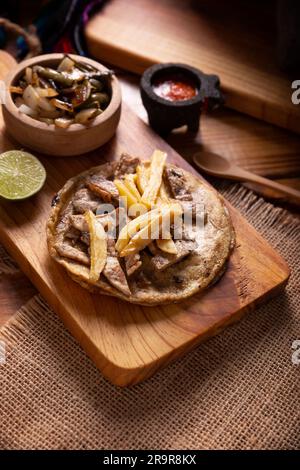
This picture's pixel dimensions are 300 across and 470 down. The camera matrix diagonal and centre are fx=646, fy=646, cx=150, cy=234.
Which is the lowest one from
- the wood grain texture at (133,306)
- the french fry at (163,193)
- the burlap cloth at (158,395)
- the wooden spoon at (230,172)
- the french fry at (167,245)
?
the burlap cloth at (158,395)

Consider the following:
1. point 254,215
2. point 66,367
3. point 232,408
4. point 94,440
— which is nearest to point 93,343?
point 66,367

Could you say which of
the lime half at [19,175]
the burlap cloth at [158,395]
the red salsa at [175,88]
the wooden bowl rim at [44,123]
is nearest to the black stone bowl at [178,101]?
the red salsa at [175,88]

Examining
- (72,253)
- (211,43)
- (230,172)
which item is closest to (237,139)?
(230,172)

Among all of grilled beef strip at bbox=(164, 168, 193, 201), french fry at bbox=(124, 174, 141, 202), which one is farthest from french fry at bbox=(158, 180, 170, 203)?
french fry at bbox=(124, 174, 141, 202)

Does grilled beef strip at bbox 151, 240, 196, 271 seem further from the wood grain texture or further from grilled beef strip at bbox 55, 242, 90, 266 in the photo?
grilled beef strip at bbox 55, 242, 90, 266

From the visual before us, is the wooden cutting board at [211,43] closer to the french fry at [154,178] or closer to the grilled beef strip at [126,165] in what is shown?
the french fry at [154,178]

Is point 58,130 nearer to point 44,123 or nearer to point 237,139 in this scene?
point 44,123

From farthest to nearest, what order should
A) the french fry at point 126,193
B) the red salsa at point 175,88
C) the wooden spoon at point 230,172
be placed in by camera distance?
the red salsa at point 175,88 < the wooden spoon at point 230,172 < the french fry at point 126,193
